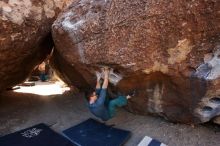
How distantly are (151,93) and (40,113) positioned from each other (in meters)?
2.49

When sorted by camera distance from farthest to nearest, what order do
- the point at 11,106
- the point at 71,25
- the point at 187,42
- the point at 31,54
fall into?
1. the point at 11,106
2. the point at 31,54
3. the point at 71,25
4. the point at 187,42

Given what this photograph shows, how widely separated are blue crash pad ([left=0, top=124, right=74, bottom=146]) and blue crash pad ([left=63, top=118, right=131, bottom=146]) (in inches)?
7.1

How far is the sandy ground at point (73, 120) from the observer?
14.8ft

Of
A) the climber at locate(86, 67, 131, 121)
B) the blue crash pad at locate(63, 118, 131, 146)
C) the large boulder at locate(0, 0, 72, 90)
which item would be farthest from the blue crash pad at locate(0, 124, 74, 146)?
the large boulder at locate(0, 0, 72, 90)

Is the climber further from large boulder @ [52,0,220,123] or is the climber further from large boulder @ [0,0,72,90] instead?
large boulder @ [0,0,72,90]

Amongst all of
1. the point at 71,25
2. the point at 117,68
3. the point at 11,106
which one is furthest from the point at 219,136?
the point at 11,106

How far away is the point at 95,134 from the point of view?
4.91 metres

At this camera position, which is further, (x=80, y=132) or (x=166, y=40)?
(x=80, y=132)

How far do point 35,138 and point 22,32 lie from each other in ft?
6.19

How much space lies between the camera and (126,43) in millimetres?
4203

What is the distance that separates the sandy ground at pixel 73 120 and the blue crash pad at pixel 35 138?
0.81 ft

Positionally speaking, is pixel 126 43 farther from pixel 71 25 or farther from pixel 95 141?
pixel 95 141

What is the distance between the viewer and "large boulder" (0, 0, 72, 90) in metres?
4.87

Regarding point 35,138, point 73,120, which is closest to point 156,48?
point 73,120
